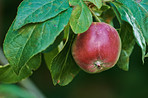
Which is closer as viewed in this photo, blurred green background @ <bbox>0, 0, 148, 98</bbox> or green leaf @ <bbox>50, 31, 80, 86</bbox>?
green leaf @ <bbox>50, 31, 80, 86</bbox>

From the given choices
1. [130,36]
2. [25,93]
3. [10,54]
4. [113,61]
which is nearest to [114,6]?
[130,36]

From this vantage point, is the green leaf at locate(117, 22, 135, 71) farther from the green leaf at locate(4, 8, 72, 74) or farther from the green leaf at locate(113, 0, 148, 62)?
the green leaf at locate(4, 8, 72, 74)

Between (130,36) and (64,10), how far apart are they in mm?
406

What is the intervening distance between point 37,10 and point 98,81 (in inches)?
139

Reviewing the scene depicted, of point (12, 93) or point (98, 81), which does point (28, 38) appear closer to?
point (12, 93)

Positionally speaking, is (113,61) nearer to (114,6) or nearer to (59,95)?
(114,6)

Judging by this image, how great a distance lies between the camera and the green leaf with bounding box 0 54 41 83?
146cm

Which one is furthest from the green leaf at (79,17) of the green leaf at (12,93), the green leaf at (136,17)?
the green leaf at (12,93)

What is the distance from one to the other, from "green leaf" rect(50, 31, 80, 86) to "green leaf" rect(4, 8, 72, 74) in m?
0.19

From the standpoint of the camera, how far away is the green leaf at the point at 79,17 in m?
1.19

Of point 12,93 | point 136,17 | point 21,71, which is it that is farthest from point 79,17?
point 12,93

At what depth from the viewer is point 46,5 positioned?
1214mm

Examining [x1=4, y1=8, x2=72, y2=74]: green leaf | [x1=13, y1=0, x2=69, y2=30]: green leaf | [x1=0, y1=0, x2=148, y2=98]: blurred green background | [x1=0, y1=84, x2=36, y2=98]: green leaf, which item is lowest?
[x1=0, y1=0, x2=148, y2=98]: blurred green background

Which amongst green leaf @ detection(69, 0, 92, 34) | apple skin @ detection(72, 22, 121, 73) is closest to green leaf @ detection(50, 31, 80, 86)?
apple skin @ detection(72, 22, 121, 73)
